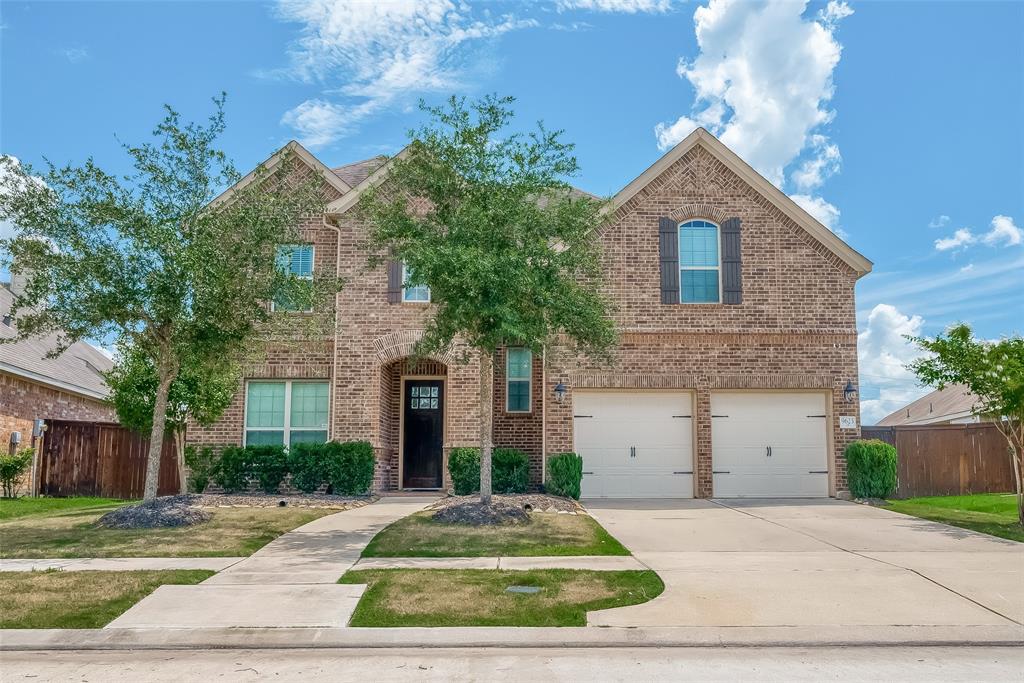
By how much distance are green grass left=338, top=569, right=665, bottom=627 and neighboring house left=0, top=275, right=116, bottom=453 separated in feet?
45.3

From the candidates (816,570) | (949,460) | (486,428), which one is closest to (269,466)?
(486,428)

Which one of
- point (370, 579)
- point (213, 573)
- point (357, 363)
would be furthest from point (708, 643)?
point (357, 363)

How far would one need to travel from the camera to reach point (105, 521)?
11539mm

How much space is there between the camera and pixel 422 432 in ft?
60.3

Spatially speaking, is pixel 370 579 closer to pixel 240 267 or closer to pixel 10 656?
pixel 10 656

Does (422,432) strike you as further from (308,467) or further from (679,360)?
(679,360)

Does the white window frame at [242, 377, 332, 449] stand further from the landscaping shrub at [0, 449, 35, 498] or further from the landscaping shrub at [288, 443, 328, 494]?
the landscaping shrub at [0, 449, 35, 498]

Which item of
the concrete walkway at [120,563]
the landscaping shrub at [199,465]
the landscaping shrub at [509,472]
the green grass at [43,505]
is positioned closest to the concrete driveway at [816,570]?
the landscaping shrub at [509,472]

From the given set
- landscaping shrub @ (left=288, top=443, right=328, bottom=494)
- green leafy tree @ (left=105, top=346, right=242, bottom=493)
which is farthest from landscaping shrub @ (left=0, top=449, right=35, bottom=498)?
landscaping shrub @ (left=288, top=443, right=328, bottom=494)

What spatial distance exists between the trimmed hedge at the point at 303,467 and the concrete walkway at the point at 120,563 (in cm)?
629

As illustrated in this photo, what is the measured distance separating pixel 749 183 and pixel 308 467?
1080 cm

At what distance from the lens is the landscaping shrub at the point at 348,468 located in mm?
15734

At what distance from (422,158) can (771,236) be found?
8.35 metres

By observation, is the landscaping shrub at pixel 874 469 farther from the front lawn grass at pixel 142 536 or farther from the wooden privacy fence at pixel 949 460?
the front lawn grass at pixel 142 536
